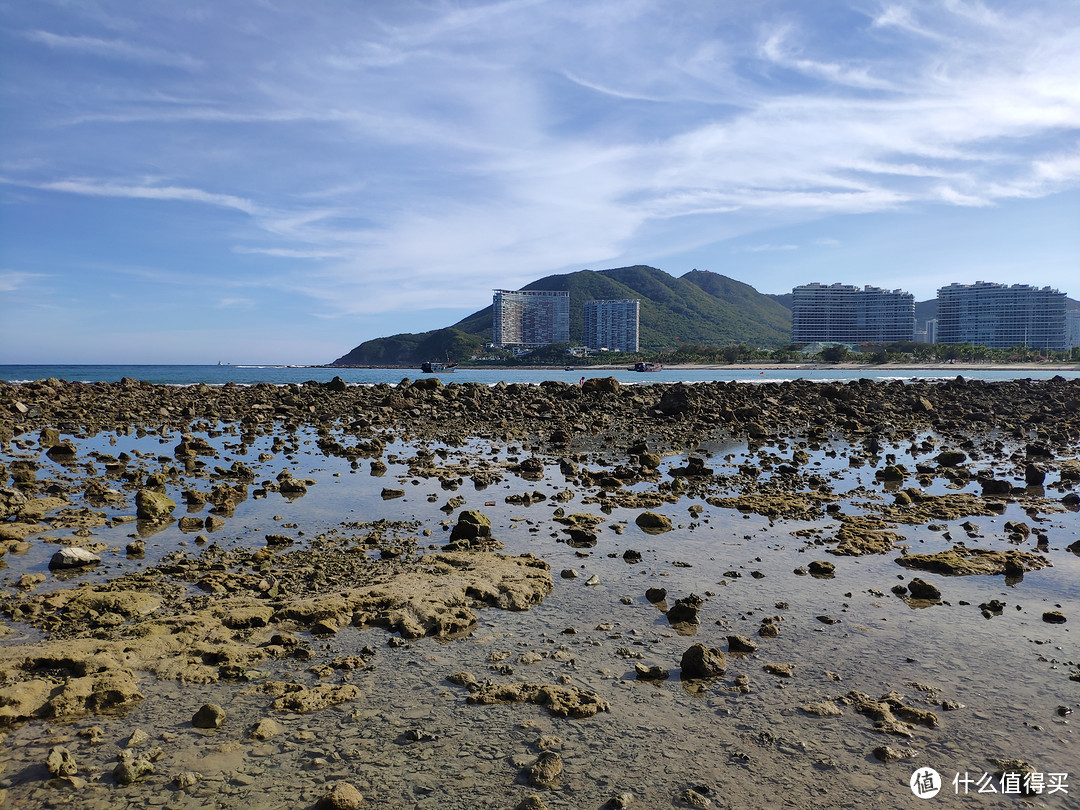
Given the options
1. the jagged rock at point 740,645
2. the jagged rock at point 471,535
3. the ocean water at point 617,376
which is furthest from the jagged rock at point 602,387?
the ocean water at point 617,376

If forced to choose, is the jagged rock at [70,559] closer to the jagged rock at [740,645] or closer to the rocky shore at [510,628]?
the rocky shore at [510,628]

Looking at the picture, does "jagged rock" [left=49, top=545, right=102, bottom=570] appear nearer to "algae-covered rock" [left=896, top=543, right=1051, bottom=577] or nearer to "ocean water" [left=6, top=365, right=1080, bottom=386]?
"algae-covered rock" [left=896, top=543, right=1051, bottom=577]

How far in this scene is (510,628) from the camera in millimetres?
6957

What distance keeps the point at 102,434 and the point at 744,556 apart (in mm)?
23708

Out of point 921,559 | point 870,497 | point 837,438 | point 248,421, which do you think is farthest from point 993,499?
point 248,421

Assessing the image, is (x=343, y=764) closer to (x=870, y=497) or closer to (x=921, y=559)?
(x=921, y=559)

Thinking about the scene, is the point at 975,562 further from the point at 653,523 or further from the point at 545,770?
the point at 545,770

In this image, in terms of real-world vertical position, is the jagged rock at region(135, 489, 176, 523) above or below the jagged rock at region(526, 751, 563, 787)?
above
